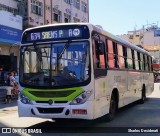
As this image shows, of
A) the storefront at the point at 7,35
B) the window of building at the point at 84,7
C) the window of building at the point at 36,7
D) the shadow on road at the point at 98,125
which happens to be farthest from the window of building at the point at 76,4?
the shadow on road at the point at 98,125

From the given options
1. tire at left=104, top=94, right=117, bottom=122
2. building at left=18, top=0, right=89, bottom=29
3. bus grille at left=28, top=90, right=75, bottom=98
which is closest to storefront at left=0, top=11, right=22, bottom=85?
building at left=18, top=0, right=89, bottom=29

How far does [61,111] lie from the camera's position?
879 cm

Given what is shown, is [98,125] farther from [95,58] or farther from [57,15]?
[57,15]

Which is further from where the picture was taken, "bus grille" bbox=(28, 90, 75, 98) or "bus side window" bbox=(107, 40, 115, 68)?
"bus side window" bbox=(107, 40, 115, 68)

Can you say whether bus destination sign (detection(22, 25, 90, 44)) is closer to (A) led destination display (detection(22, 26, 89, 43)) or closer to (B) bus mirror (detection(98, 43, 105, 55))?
(A) led destination display (detection(22, 26, 89, 43))

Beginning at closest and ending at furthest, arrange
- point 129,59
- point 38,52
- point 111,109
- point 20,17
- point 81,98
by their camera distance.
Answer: point 81,98
point 38,52
point 111,109
point 129,59
point 20,17

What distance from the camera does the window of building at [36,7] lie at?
113 feet

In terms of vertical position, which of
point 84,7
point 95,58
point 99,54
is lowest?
point 95,58

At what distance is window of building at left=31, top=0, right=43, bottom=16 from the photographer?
1352 inches

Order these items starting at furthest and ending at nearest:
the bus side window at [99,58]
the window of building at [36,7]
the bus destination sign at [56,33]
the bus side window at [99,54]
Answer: the window of building at [36,7] → the bus side window at [99,54] → the bus side window at [99,58] → the bus destination sign at [56,33]

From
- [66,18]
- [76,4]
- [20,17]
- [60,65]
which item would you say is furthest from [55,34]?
[76,4]

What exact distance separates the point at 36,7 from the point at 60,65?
2726cm

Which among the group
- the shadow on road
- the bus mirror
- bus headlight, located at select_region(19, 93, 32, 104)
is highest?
the bus mirror

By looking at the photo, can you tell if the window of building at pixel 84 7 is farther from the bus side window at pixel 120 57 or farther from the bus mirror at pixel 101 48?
the bus mirror at pixel 101 48
